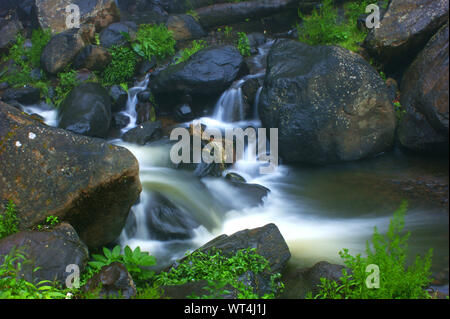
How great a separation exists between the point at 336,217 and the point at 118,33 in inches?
353

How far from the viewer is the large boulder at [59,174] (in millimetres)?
4254

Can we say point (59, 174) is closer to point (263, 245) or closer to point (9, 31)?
point (263, 245)

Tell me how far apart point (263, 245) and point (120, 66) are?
7426 millimetres

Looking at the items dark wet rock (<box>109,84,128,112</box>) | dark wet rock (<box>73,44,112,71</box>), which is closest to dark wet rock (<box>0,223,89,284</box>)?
dark wet rock (<box>109,84,128,112</box>)

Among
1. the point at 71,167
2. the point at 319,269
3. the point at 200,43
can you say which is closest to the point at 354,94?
→ the point at 319,269

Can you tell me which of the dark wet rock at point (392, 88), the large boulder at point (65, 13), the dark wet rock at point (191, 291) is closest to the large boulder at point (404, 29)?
the dark wet rock at point (392, 88)

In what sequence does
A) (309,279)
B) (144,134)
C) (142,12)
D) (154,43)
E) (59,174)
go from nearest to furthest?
(309,279), (59,174), (144,134), (154,43), (142,12)

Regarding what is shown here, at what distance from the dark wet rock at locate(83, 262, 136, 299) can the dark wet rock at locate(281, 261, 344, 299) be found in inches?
53.8

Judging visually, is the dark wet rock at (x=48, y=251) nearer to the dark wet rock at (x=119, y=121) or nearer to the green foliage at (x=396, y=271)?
the green foliage at (x=396, y=271)

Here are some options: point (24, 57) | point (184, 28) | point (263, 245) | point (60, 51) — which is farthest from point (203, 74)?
point (24, 57)

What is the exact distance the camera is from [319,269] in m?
3.64

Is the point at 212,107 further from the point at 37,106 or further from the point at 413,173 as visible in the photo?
the point at 413,173

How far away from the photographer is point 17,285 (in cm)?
328

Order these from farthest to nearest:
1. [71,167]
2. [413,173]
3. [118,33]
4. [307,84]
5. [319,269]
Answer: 1. [118,33]
2. [307,84]
3. [71,167]
4. [319,269]
5. [413,173]
